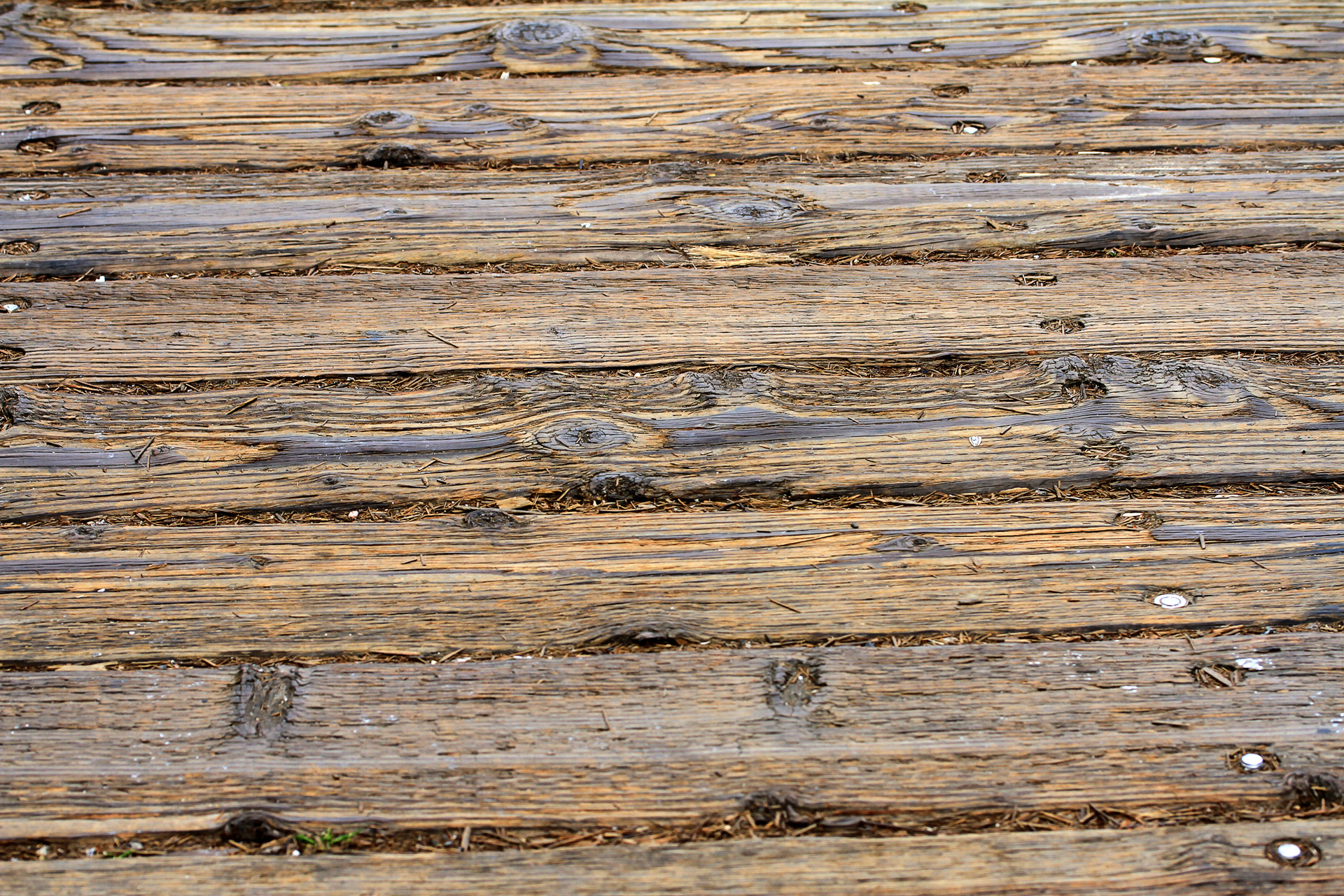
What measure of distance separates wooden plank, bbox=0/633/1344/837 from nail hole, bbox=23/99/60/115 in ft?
4.93

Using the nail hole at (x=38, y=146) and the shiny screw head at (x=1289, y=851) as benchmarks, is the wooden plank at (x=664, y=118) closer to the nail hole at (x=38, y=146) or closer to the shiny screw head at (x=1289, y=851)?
the nail hole at (x=38, y=146)

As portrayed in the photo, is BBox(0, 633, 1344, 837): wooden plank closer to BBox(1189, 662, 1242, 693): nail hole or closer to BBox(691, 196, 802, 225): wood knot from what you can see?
BBox(1189, 662, 1242, 693): nail hole

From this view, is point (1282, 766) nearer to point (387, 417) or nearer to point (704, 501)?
point (704, 501)

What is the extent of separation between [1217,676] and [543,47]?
2.10 metres

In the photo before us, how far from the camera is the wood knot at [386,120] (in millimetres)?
2381

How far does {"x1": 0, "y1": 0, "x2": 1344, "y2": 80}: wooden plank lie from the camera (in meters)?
2.50

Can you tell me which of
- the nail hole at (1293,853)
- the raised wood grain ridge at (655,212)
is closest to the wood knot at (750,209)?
the raised wood grain ridge at (655,212)

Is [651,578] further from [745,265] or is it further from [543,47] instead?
[543,47]

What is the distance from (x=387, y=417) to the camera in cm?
193

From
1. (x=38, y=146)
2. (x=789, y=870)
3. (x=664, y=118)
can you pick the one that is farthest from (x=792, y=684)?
(x=38, y=146)

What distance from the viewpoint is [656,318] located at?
2.07 meters

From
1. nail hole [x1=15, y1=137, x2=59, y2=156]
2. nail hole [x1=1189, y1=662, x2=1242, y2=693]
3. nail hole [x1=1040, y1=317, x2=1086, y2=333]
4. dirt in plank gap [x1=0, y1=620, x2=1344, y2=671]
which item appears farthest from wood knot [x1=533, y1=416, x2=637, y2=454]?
nail hole [x1=15, y1=137, x2=59, y2=156]

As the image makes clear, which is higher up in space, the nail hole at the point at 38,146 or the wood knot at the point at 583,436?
the nail hole at the point at 38,146

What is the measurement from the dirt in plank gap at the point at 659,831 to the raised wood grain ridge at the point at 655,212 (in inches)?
47.5
